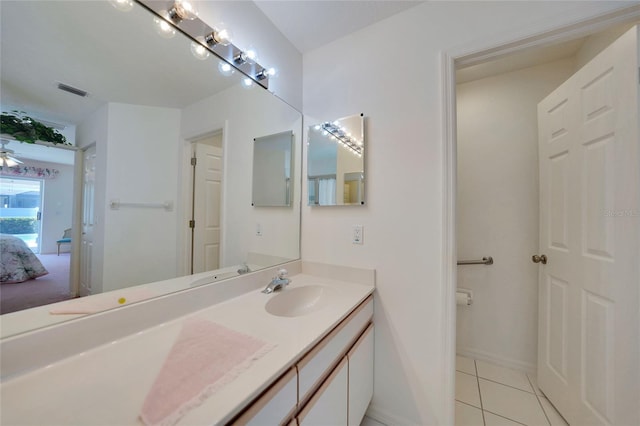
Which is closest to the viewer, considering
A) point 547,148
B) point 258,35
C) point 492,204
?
point 258,35

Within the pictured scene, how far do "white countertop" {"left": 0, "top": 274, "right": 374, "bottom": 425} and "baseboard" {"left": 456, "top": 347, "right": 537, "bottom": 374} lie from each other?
70.6 inches

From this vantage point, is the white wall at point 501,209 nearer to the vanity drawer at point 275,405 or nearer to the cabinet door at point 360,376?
→ the cabinet door at point 360,376

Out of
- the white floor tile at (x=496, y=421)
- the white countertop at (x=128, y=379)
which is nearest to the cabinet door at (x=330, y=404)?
the white countertop at (x=128, y=379)

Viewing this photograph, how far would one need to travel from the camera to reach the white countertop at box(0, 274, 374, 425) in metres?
0.45

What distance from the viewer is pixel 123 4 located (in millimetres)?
788

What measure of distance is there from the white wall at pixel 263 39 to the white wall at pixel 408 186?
380 mm

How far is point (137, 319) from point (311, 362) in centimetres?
64

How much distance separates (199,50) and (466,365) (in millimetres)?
2823

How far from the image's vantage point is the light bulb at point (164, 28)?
0.88m

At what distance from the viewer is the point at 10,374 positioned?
557 mm

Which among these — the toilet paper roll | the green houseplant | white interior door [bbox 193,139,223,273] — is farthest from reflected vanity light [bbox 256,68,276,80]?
the toilet paper roll

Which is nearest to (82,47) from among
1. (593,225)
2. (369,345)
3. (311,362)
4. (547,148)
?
(311,362)

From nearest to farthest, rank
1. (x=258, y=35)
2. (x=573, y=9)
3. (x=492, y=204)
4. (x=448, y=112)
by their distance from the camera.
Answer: (x=573, y=9) → (x=448, y=112) → (x=258, y=35) → (x=492, y=204)

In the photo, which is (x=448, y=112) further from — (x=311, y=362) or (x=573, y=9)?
(x=311, y=362)
